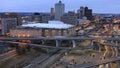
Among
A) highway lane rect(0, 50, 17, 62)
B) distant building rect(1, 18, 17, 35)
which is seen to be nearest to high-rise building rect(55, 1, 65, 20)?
distant building rect(1, 18, 17, 35)

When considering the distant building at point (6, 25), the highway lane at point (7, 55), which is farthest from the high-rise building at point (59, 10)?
the highway lane at point (7, 55)

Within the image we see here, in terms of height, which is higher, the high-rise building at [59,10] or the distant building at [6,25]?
the high-rise building at [59,10]

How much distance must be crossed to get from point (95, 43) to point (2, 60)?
42.2 feet

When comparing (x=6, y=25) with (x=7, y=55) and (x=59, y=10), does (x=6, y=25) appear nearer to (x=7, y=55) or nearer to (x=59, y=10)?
(x=7, y=55)

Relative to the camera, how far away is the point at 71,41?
3350 cm

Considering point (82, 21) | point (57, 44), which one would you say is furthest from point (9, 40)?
point (82, 21)

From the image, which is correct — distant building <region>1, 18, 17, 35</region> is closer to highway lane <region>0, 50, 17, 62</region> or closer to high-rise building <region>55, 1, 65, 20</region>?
highway lane <region>0, 50, 17, 62</region>

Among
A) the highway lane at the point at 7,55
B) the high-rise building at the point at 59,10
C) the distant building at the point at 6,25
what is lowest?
the highway lane at the point at 7,55

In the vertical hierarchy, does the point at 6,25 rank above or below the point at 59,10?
below

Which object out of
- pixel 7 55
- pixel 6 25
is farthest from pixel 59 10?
pixel 7 55

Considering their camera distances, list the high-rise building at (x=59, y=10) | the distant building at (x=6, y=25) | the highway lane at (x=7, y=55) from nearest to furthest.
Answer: the highway lane at (x=7, y=55), the distant building at (x=6, y=25), the high-rise building at (x=59, y=10)

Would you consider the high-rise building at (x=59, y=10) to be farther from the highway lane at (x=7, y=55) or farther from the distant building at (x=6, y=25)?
the highway lane at (x=7, y=55)

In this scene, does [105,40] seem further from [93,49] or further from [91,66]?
[91,66]

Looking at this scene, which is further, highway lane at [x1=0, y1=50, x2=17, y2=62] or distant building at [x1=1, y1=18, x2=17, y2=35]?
distant building at [x1=1, y1=18, x2=17, y2=35]
